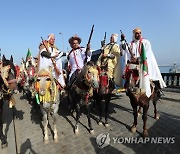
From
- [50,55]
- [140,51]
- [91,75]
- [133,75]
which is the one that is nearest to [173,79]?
[140,51]

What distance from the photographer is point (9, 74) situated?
18.8 feet

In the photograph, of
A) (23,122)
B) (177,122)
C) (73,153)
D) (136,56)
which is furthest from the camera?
(23,122)

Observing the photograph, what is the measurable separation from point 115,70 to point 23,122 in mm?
4212

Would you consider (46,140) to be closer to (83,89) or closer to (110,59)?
(83,89)

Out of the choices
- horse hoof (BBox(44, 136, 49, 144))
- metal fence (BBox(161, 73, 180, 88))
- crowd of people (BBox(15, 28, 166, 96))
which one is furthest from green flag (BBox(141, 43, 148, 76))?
metal fence (BBox(161, 73, 180, 88))

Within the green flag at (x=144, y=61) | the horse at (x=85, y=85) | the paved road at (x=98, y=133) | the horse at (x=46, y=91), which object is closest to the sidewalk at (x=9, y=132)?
the paved road at (x=98, y=133)

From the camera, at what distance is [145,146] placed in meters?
5.45

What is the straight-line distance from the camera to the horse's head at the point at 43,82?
5891mm

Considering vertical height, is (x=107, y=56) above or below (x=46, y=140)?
above

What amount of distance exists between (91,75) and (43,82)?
141 cm

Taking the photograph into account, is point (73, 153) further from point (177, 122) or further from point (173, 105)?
point (173, 105)

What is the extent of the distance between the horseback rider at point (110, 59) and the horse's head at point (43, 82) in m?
1.96

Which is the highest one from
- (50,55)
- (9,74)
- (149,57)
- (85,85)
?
(50,55)

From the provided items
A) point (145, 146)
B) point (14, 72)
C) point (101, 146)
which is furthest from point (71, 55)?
point (145, 146)
